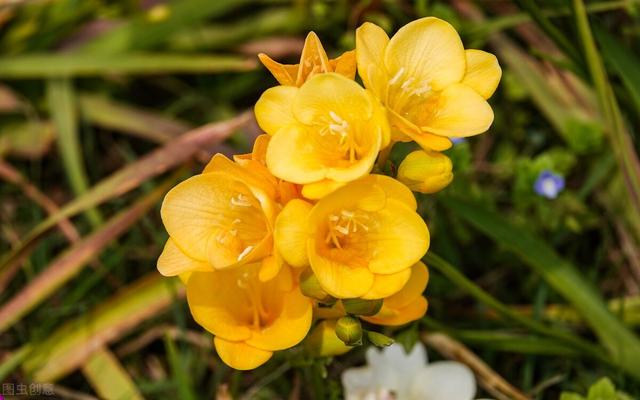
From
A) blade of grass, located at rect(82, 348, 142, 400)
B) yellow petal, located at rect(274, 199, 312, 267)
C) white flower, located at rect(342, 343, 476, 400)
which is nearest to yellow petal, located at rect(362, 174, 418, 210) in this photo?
yellow petal, located at rect(274, 199, 312, 267)

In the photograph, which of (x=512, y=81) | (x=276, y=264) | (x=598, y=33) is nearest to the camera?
(x=276, y=264)

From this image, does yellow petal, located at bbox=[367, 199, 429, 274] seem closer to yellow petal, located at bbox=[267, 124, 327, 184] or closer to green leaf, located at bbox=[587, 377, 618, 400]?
yellow petal, located at bbox=[267, 124, 327, 184]

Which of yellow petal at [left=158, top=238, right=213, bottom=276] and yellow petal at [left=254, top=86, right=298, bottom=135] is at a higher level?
yellow petal at [left=254, top=86, right=298, bottom=135]

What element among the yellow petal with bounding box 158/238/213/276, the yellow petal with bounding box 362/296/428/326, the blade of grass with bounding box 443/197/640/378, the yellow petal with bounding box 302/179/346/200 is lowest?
the blade of grass with bounding box 443/197/640/378

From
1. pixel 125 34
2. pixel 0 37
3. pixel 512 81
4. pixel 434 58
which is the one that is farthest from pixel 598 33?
pixel 0 37

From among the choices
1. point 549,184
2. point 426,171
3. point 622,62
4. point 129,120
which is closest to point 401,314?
point 426,171

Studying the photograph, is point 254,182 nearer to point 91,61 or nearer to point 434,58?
point 434,58

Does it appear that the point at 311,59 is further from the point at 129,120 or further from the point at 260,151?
the point at 129,120

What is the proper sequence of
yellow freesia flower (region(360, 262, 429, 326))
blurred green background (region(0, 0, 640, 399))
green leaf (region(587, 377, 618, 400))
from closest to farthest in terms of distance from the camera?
1. yellow freesia flower (region(360, 262, 429, 326))
2. green leaf (region(587, 377, 618, 400))
3. blurred green background (region(0, 0, 640, 399))
